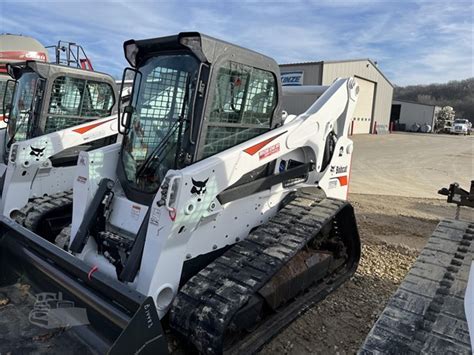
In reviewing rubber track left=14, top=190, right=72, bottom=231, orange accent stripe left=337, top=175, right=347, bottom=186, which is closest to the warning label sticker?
orange accent stripe left=337, top=175, right=347, bottom=186

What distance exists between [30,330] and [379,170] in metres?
14.2

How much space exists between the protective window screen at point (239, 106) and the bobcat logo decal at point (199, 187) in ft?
1.35

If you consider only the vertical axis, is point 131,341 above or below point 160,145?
below

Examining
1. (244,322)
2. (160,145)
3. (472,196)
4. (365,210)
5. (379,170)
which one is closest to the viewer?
(244,322)

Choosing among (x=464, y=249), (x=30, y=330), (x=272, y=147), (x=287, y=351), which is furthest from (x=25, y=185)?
(x=464, y=249)

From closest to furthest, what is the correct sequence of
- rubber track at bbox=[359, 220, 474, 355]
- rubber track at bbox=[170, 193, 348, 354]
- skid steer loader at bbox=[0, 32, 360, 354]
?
rubber track at bbox=[359, 220, 474, 355]
rubber track at bbox=[170, 193, 348, 354]
skid steer loader at bbox=[0, 32, 360, 354]

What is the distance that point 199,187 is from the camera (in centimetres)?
313

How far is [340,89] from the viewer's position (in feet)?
15.2

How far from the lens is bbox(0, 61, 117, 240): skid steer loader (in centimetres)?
554

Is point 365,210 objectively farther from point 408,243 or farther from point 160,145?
point 160,145

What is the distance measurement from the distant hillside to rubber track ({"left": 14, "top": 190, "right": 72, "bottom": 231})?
86.7m

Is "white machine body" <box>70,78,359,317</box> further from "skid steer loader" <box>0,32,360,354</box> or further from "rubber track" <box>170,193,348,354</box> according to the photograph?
"rubber track" <box>170,193,348,354</box>

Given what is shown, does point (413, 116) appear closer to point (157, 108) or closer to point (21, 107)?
point (21, 107)

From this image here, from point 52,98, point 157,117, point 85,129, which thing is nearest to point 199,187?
point 157,117
